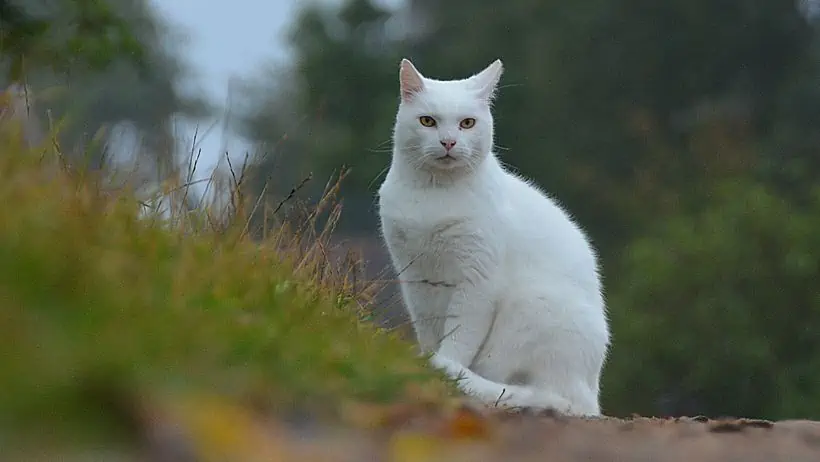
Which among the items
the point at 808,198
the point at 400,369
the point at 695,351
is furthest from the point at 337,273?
the point at 808,198

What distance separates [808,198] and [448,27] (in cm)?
1069

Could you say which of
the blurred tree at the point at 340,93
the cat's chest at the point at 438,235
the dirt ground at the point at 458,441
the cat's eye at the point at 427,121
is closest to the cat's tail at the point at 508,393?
the cat's chest at the point at 438,235

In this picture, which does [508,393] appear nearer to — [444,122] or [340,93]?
[444,122]

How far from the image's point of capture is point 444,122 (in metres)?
4.96

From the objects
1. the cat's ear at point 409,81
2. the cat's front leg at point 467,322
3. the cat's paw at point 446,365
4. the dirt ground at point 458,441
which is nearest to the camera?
the dirt ground at point 458,441

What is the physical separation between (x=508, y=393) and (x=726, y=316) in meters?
14.1

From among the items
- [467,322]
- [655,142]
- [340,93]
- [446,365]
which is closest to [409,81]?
[467,322]

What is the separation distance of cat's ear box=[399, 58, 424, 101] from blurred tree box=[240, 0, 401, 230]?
14.0m

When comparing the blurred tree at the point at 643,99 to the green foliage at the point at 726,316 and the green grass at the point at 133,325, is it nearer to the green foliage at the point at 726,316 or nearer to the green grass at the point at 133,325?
the green foliage at the point at 726,316

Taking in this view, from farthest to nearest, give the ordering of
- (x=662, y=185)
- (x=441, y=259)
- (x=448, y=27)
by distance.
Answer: (x=448, y=27) < (x=662, y=185) < (x=441, y=259)

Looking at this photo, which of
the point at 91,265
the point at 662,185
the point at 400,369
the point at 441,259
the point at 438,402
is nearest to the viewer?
the point at 91,265

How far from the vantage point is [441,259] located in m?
4.77

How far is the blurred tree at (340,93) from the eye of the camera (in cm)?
2150

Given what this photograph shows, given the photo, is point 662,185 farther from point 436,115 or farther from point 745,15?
point 436,115
